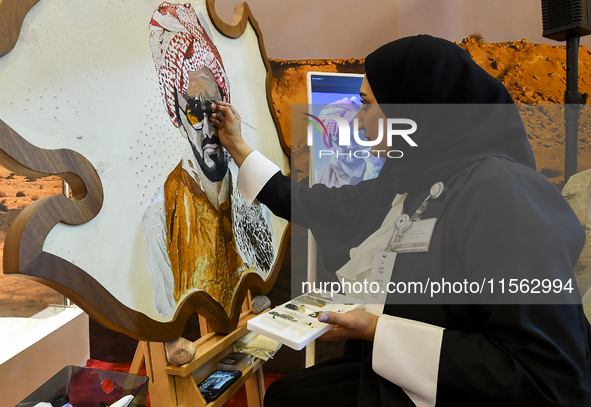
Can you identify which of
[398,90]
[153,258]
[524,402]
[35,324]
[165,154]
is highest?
[398,90]

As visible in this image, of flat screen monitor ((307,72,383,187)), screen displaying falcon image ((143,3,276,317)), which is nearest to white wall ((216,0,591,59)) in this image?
flat screen monitor ((307,72,383,187))

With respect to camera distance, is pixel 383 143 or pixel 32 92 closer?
pixel 32 92

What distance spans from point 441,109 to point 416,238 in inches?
13.6

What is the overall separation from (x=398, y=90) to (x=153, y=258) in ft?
2.51

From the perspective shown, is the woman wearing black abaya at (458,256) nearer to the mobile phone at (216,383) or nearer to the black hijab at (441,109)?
the black hijab at (441,109)

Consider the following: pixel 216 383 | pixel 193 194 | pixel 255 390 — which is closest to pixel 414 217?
pixel 193 194

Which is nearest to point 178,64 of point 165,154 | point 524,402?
point 165,154

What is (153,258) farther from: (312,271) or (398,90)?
(312,271)

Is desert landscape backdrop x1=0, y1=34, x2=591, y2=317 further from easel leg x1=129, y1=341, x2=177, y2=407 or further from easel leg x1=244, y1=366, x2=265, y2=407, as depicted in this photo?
easel leg x1=129, y1=341, x2=177, y2=407

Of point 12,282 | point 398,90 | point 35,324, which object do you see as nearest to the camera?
point 398,90

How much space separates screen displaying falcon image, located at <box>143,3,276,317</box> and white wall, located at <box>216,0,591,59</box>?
1.16 m

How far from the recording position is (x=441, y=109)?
996 millimetres

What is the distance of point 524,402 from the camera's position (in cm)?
Answer: 73

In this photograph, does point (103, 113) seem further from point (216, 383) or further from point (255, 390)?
point (255, 390)
